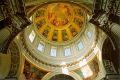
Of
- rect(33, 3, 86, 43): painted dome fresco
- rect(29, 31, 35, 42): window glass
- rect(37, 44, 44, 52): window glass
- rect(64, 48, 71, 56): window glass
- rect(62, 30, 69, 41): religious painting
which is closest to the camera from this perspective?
rect(29, 31, 35, 42): window glass

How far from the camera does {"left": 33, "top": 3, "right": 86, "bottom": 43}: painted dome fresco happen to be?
84.0ft

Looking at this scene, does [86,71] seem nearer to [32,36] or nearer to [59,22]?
[32,36]

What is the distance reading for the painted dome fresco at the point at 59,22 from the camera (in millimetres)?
25609

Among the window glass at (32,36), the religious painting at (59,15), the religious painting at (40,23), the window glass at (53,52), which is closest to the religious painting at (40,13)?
the religious painting at (40,23)

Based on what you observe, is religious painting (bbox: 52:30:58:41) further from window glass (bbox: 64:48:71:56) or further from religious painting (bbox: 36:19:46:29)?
window glass (bbox: 64:48:71:56)

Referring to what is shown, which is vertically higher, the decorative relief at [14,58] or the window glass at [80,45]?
the decorative relief at [14,58]

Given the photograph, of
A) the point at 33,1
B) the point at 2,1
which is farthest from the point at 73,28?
the point at 2,1

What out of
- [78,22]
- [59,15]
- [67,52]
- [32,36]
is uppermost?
[59,15]

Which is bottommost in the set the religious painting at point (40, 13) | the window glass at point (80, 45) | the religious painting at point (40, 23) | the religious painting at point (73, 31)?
the window glass at point (80, 45)

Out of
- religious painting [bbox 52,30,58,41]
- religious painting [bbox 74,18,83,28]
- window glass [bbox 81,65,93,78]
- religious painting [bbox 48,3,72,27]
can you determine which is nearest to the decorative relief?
window glass [bbox 81,65,93,78]

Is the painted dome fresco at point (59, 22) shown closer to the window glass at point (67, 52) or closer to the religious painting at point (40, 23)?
the religious painting at point (40, 23)

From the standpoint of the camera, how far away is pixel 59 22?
27.3 meters

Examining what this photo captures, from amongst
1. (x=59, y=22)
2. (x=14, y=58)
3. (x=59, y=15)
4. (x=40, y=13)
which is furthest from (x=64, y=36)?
(x=14, y=58)

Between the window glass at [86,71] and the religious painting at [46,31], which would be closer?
the window glass at [86,71]
